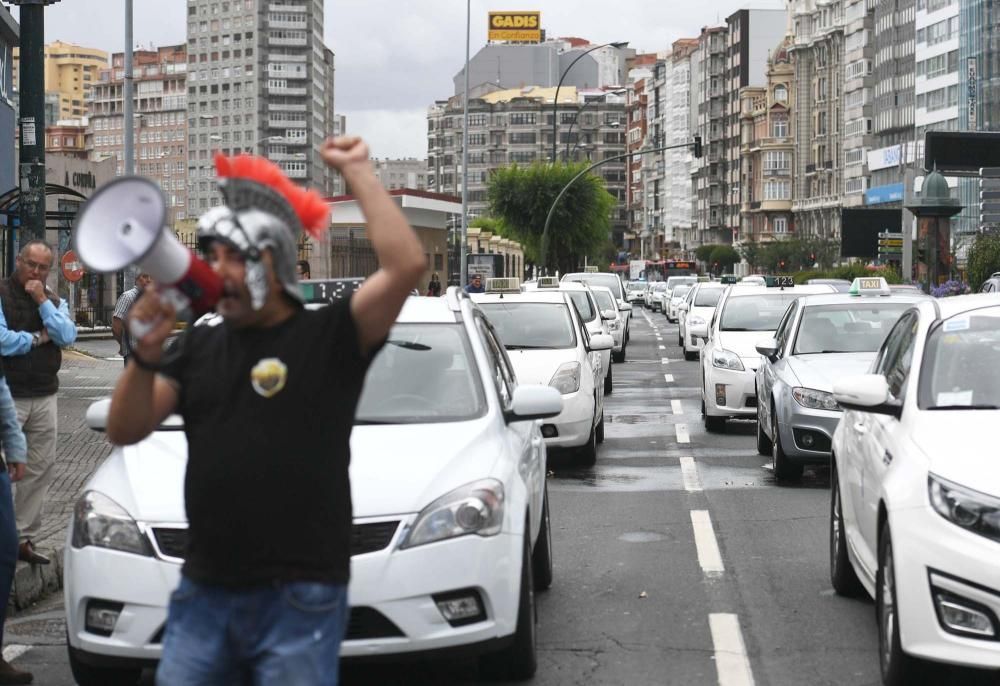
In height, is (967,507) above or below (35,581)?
above

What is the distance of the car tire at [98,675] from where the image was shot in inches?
254

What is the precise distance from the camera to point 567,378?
50.6ft

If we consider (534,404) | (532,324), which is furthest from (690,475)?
(534,404)

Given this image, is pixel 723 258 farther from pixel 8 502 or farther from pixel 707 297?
pixel 8 502

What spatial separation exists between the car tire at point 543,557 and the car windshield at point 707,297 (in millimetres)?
27142

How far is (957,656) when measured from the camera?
19.5ft

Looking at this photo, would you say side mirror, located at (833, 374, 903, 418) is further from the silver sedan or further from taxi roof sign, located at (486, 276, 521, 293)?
taxi roof sign, located at (486, 276, 521, 293)

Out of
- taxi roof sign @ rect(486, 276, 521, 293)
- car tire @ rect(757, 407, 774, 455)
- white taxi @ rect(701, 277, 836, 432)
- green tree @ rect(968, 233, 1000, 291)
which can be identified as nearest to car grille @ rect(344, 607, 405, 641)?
car tire @ rect(757, 407, 774, 455)

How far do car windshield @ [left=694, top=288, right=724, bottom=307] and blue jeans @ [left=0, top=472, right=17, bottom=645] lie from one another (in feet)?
96.6

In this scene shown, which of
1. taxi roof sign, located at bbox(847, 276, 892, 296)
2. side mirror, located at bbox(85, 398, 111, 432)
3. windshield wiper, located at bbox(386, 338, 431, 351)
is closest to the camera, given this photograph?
side mirror, located at bbox(85, 398, 111, 432)

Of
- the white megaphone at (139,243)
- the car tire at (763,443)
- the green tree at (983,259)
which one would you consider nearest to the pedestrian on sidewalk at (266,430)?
the white megaphone at (139,243)

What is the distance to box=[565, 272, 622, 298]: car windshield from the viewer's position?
43.2 m

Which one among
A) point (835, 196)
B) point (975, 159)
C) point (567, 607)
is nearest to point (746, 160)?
point (835, 196)

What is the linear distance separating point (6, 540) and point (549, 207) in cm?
8307
